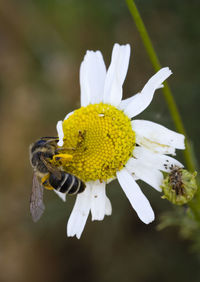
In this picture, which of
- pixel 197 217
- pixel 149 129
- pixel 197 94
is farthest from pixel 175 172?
pixel 197 94

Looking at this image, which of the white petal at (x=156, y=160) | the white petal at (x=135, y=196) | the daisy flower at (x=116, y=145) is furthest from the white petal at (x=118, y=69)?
the white petal at (x=135, y=196)

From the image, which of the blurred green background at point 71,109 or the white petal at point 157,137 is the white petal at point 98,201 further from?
the blurred green background at point 71,109

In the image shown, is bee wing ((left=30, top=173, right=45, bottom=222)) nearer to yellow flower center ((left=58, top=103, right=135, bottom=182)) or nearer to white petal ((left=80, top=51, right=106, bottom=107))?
yellow flower center ((left=58, top=103, right=135, bottom=182))

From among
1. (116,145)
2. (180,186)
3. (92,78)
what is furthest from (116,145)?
(92,78)

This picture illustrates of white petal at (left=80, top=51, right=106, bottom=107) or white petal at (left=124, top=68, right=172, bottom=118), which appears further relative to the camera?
white petal at (left=80, top=51, right=106, bottom=107)

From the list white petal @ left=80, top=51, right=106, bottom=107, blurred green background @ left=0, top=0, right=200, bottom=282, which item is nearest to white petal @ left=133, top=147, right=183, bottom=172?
white petal @ left=80, top=51, right=106, bottom=107

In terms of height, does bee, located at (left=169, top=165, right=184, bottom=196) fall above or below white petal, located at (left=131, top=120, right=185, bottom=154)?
below
